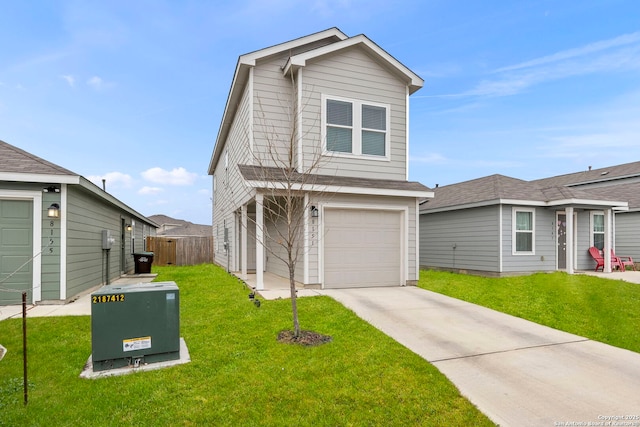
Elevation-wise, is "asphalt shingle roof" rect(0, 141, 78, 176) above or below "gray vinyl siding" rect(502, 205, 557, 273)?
above

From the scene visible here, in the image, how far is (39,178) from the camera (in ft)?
23.6

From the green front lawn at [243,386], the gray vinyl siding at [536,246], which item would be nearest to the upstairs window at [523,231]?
the gray vinyl siding at [536,246]

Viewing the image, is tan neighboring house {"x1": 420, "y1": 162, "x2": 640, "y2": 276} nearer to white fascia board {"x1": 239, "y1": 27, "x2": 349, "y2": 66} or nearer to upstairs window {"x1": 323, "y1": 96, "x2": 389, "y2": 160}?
upstairs window {"x1": 323, "y1": 96, "x2": 389, "y2": 160}

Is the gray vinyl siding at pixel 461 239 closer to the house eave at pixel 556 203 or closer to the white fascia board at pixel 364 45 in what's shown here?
the house eave at pixel 556 203

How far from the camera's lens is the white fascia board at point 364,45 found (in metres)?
9.02

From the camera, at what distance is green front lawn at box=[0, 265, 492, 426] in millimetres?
3012

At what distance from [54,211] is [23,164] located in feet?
4.21

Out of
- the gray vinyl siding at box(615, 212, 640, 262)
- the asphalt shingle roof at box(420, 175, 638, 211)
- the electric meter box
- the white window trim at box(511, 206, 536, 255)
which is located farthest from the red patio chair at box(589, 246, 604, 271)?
the electric meter box

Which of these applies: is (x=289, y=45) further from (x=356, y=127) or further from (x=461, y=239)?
(x=461, y=239)

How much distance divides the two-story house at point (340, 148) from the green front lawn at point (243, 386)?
3.79 meters

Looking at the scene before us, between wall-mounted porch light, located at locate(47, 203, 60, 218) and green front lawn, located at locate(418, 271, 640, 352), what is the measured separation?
939 centimetres

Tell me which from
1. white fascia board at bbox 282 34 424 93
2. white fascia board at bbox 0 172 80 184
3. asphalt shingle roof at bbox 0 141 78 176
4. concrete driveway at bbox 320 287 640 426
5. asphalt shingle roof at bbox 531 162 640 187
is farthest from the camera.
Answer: asphalt shingle roof at bbox 531 162 640 187

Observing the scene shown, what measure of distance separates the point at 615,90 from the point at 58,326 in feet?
75.0

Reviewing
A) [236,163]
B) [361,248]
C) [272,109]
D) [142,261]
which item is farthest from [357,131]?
[142,261]
